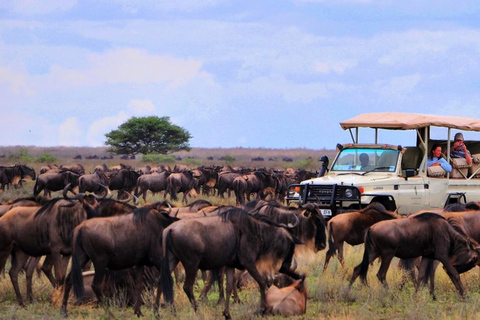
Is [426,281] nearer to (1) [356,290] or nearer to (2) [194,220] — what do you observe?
(1) [356,290]

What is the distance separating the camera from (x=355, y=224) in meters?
11.8

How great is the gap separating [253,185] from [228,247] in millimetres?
21064

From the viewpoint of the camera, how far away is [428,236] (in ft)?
32.1

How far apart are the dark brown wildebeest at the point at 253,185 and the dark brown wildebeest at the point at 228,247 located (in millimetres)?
19753

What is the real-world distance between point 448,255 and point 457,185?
258 inches

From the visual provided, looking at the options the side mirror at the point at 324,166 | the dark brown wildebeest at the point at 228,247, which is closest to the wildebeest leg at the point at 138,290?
the dark brown wildebeest at the point at 228,247

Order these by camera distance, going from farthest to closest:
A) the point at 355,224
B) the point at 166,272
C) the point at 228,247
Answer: the point at 355,224 < the point at 228,247 < the point at 166,272

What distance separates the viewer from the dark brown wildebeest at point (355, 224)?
11.6 m

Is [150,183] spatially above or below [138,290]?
below

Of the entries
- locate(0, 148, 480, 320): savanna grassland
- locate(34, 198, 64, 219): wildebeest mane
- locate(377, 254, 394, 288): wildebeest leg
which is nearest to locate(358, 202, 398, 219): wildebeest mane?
locate(0, 148, 480, 320): savanna grassland

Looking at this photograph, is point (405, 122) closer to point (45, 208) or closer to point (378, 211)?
point (378, 211)

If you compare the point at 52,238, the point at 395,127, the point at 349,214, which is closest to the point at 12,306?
the point at 52,238

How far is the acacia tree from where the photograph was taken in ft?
248

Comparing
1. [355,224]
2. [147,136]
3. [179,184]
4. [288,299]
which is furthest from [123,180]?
[147,136]
